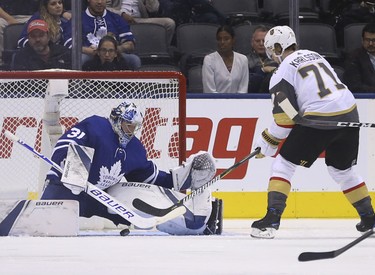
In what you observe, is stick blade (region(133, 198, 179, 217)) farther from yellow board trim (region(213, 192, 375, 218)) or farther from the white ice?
yellow board trim (region(213, 192, 375, 218))

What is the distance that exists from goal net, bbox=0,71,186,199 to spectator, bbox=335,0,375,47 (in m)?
1.86

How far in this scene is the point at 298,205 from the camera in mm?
8523

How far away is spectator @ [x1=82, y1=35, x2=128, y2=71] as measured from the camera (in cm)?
830

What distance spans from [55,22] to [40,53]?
23 centimetres

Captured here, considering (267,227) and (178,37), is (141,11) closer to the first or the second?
(178,37)

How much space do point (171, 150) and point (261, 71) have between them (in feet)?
3.92

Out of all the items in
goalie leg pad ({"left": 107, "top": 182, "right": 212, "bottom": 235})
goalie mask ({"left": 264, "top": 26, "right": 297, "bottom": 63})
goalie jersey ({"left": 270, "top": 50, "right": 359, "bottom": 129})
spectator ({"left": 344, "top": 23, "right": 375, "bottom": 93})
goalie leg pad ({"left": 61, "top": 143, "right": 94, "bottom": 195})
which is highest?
goalie mask ({"left": 264, "top": 26, "right": 297, "bottom": 63})

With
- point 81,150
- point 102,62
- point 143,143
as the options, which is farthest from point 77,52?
point 81,150

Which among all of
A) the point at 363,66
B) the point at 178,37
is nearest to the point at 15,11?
the point at 178,37

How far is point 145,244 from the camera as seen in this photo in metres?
6.09

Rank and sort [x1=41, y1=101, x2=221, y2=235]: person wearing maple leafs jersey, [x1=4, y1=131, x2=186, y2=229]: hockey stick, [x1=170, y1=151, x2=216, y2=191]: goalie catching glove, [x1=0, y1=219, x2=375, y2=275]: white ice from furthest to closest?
[x1=170, y1=151, x2=216, y2=191]: goalie catching glove → [x1=41, y1=101, x2=221, y2=235]: person wearing maple leafs jersey → [x1=4, y1=131, x2=186, y2=229]: hockey stick → [x1=0, y1=219, x2=375, y2=275]: white ice

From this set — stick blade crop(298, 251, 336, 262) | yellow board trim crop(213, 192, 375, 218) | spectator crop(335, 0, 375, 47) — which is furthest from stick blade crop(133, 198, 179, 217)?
spectator crop(335, 0, 375, 47)

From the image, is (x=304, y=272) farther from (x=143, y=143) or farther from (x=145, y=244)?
(x=143, y=143)

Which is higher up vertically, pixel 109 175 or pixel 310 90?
pixel 310 90
